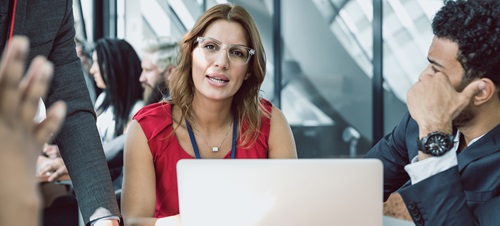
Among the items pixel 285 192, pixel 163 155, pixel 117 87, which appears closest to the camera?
pixel 285 192

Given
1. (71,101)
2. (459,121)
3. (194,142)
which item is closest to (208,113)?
(194,142)

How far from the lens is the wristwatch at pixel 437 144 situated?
1710mm

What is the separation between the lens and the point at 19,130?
Answer: 2.43 ft

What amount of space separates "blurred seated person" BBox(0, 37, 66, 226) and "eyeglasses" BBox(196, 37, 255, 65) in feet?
5.12

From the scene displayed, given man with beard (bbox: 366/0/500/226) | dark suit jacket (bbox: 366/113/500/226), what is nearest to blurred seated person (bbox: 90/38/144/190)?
dark suit jacket (bbox: 366/113/500/226)

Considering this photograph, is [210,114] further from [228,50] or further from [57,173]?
[57,173]

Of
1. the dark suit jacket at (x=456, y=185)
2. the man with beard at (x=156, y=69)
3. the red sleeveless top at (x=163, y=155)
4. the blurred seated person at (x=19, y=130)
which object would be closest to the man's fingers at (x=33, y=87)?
the blurred seated person at (x=19, y=130)

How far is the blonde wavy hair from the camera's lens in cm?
236

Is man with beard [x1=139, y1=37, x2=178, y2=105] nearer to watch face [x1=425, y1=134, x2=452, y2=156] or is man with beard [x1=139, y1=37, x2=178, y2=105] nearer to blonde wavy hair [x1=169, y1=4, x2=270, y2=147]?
blonde wavy hair [x1=169, y1=4, x2=270, y2=147]

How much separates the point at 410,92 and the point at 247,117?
72 centimetres

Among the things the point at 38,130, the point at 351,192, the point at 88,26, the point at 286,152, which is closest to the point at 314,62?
the point at 88,26

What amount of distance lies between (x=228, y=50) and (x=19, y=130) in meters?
1.59

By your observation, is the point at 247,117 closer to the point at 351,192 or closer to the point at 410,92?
the point at 410,92

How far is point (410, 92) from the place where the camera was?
73.7 inches
